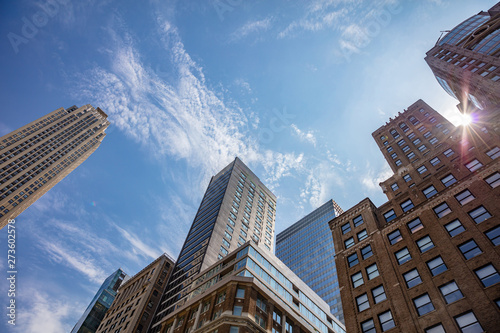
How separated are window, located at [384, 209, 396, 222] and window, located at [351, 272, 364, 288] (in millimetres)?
9566

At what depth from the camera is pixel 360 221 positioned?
44438 mm

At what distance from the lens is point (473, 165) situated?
39.3 meters

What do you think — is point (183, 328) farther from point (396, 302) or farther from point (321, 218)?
point (321, 218)

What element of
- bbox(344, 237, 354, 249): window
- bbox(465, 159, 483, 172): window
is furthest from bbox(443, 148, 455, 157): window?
bbox(344, 237, 354, 249): window

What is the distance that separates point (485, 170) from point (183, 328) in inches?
1842

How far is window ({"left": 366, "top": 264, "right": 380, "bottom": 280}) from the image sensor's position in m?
35.4

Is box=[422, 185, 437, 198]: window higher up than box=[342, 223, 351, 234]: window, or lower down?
higher up

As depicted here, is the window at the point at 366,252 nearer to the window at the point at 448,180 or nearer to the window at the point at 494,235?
the window at the point at 494,235

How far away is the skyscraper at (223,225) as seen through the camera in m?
78.5

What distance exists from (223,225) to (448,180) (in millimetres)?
66794

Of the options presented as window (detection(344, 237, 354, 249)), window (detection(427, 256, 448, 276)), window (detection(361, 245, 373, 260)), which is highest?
window (detection(344, 237, 354, 249))

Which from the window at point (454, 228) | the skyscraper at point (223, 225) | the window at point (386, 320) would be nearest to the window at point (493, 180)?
the window at point (454, 228)

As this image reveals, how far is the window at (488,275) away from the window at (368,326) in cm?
1087

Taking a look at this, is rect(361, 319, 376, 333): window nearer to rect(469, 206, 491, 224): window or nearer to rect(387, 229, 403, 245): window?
rect(387, 229, 403, 245): window
